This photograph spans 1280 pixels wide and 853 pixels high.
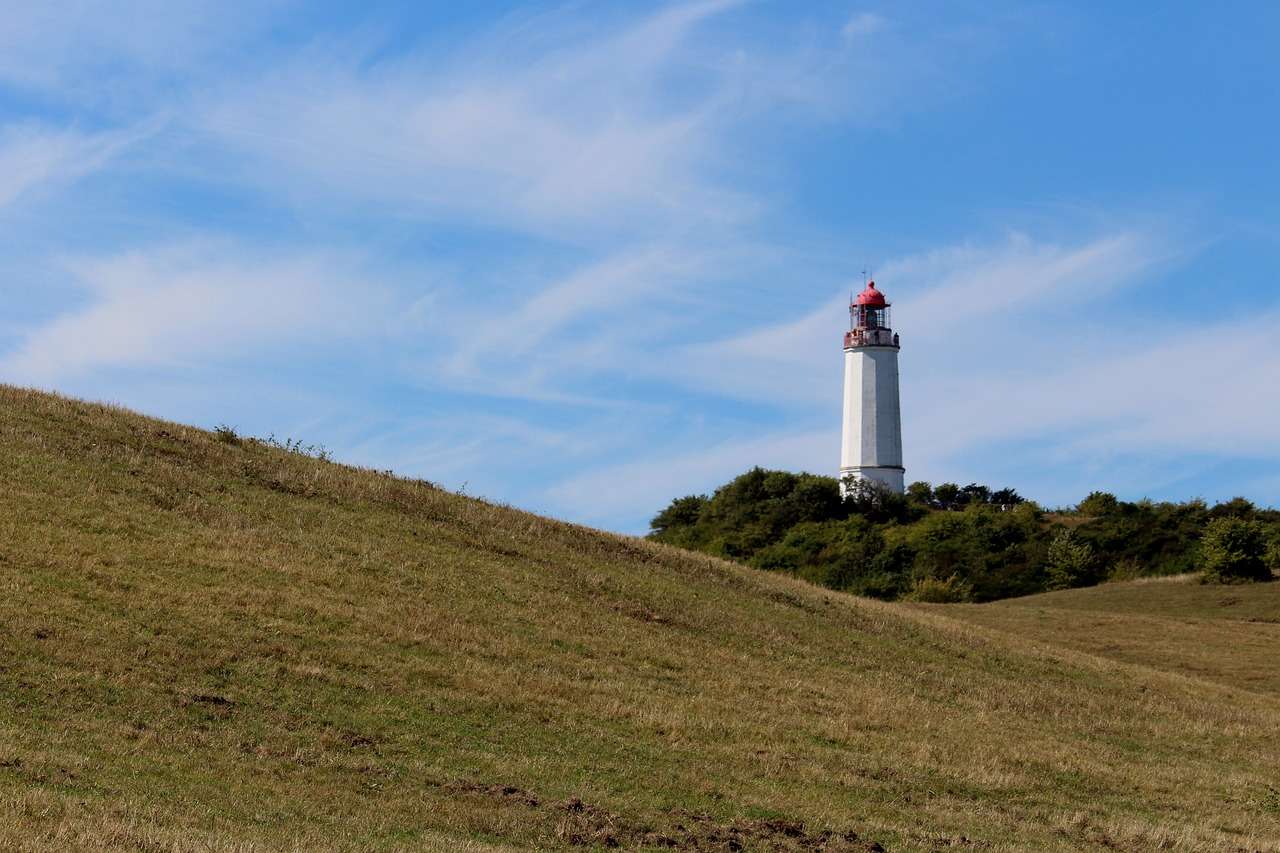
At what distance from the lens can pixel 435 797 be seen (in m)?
17.1

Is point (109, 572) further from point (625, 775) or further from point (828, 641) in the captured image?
point (828, 641)

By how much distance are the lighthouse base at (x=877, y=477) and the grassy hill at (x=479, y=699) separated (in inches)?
1685

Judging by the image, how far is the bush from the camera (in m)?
60.4

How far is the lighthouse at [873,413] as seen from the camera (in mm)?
85812

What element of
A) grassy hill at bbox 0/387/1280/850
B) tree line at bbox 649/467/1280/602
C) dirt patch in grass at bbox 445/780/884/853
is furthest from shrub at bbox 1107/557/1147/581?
dirt patch in grass at bbox 445/780/884/853

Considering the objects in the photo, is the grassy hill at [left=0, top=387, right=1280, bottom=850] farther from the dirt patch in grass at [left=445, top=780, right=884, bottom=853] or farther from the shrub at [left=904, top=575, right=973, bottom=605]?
the shrub at [left=904, top=575, right=973, bottom=605]

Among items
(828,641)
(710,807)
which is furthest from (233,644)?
(828,641)

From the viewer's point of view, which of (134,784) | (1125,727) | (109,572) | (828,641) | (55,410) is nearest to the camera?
(134,784)

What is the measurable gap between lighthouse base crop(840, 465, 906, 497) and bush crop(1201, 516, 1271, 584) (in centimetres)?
2551

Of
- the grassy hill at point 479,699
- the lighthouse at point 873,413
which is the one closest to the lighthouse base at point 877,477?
the lighthouse at point 873,413

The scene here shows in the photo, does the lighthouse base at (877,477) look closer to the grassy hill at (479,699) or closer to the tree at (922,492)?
the tree at (922,492)

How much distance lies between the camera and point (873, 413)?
282 ft

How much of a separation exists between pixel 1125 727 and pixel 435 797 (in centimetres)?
1956

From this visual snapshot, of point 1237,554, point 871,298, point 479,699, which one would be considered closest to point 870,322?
point 871,298
